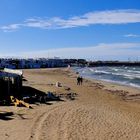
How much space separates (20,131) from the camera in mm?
16109

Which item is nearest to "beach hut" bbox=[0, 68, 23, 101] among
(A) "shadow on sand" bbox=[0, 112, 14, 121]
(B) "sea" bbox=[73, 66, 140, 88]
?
(A) "shadow on sand" bbox=[0, 112, 14, 121]

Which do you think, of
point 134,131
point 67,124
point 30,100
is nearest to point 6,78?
point 30,100

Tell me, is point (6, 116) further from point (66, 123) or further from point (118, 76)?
point (118, 76)

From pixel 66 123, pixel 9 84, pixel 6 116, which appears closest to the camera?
pixel 66 123

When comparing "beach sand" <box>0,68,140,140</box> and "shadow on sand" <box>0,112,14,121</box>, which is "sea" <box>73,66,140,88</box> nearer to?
"beach sand" <box>0,68,140,140</box>

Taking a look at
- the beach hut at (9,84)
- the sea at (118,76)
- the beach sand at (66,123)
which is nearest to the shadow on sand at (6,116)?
the beach sand at (66,123)

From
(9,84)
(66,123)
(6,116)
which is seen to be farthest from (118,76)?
(66,123)

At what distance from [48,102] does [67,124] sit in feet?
25.0

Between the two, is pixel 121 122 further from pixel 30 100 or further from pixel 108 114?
pixel 30 100

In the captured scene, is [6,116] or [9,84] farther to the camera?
[9,84]

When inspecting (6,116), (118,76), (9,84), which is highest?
(9,84)

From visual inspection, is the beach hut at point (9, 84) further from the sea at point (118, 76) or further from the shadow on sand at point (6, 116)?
the sea at point (118, 76)

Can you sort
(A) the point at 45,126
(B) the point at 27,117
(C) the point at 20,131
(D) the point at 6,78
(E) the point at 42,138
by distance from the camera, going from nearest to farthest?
(E) the point at 42,138
(C) the point at 20,131
(A) the point at 45,126
(B) the point at 27,117
(D) the point at 6,78

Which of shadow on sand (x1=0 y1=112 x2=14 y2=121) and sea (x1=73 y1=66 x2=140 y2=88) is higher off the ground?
shadow on sand (x1=0 y1=112 x2=14 y2=121)
